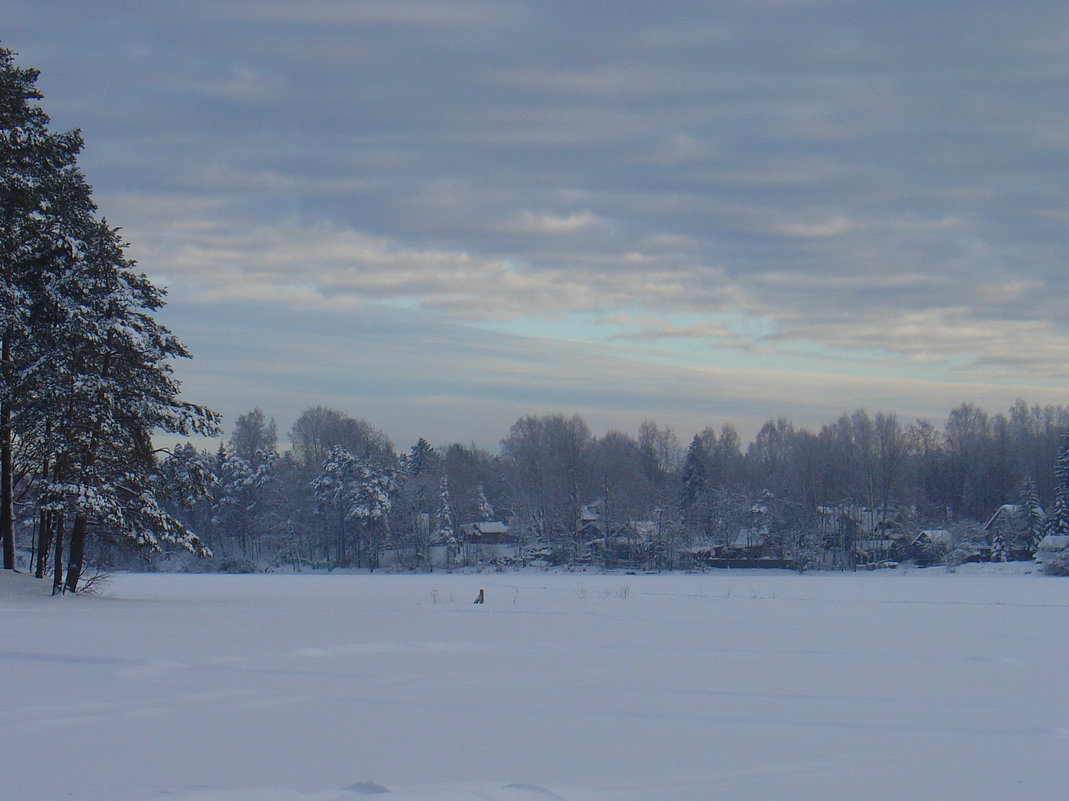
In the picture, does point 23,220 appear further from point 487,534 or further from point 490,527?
point 490,527

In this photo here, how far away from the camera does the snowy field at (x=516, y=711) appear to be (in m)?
8.16

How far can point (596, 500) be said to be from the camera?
92.4 meters

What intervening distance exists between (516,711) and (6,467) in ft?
66.8

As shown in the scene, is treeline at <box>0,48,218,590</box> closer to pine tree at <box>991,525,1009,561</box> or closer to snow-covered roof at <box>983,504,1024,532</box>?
pine tree at <box>991,525,1009,561</box>

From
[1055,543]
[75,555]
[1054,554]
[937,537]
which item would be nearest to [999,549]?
[937,537]

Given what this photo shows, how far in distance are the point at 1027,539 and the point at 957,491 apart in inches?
665

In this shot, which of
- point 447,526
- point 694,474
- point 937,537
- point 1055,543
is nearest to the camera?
point 1055,543

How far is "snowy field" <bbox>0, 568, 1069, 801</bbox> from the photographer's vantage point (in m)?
8.16

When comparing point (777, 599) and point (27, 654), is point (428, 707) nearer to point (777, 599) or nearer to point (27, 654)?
point (27, 654)

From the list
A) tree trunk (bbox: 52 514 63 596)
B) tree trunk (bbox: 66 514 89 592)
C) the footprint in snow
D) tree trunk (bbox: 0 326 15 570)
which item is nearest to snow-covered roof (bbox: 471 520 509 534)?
tree trunk (bbox: 0 326 15 570)

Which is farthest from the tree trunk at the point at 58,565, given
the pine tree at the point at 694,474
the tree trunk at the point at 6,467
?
the pine tree at the point at 694,474

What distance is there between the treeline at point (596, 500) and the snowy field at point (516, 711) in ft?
189

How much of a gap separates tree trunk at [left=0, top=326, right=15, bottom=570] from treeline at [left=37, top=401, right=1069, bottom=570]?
151 feet

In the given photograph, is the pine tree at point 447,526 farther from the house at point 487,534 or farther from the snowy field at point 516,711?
the snowy field at point 516,711
